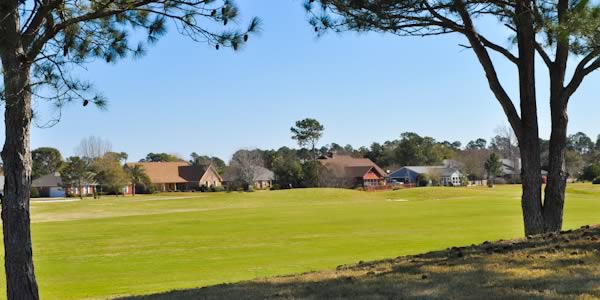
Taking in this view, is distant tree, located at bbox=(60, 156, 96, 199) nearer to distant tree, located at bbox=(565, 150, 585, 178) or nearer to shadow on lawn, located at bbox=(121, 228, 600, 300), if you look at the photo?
distant tree, located at bbox=(565, 150, 585, 178)

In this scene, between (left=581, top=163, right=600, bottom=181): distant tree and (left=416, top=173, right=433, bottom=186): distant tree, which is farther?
(left=416, top=173, right=433, bottom=186): distant tree

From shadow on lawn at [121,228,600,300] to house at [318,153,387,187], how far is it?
72202 millimetres

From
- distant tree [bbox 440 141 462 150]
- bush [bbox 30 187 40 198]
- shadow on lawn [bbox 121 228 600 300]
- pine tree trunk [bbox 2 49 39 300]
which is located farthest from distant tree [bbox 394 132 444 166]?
pine tree trunk [bbox 2 49 39 300]

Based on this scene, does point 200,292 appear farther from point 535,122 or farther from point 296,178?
point 296,178

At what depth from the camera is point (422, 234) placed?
2166 cm

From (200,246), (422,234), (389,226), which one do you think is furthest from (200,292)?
(389,226)

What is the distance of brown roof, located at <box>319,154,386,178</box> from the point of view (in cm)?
8550

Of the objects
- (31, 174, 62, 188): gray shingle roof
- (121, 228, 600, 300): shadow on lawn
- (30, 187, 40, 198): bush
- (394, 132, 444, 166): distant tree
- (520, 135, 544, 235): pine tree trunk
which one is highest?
(394, 132, 444, 166): distant tree

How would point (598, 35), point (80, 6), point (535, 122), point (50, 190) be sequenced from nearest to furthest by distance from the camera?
point (80, 6) → point (598, 35) → point (535, 122) → point (50, 190)

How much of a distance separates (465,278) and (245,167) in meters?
83.2

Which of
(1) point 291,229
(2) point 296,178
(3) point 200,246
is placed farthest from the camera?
(2) point 296,178

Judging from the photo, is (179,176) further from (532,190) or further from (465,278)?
(465,278)

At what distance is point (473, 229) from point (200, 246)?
9.97m

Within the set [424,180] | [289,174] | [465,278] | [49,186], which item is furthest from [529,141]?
[49,186]
